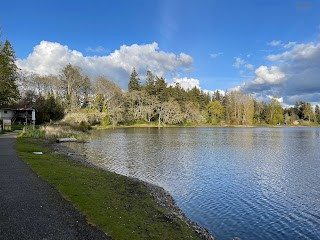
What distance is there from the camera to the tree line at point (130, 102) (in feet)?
242

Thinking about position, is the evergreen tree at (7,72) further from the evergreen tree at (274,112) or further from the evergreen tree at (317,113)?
the evergreen tree at (317,113)

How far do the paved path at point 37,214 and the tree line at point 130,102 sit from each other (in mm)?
41208

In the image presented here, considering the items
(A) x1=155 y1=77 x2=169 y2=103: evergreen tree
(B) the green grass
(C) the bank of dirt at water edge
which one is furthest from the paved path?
(A) x1=155 y1=77 x2=169 y2=103: evergreen tree

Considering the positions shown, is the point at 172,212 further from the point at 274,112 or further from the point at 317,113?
the point at 317,113

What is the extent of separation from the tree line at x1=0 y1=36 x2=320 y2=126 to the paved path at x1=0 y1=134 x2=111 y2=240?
4121cm

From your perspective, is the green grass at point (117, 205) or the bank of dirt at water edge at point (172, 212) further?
the bank of dirt at water edge at point (172, 212)

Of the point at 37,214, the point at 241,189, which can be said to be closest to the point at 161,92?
the point at 241,189

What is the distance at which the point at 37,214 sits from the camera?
347 inches

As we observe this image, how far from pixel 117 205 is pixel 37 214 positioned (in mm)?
2990

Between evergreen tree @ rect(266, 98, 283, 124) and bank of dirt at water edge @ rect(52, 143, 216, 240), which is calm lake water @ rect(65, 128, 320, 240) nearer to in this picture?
bank of dirt at water edge @ rect(52, 143, 216, 240)

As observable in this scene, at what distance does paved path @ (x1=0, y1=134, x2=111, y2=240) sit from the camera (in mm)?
7508

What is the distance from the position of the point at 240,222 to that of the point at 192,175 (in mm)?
9223

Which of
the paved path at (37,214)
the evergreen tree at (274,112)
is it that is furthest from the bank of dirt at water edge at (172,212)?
the evergreen tree at (274,112)

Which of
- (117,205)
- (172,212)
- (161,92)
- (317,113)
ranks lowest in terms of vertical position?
(172,212)
